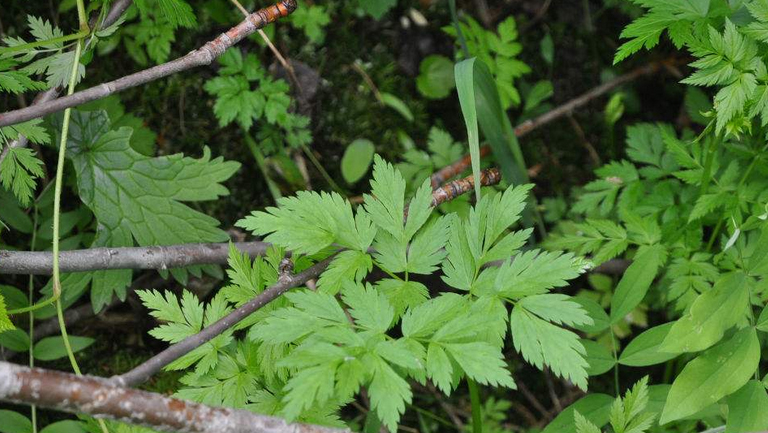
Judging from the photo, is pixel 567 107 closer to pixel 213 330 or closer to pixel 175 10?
pixel 175 10

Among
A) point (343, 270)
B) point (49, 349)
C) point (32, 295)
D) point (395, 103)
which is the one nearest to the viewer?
point (343, 270)

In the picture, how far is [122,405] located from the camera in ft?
5.58

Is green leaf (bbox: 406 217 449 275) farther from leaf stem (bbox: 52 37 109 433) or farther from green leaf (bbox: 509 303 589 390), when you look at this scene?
leaf stem (bbox: 52 37 109 433)

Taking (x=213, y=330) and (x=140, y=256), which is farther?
(x=140, y=256)

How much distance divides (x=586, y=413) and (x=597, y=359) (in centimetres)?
21

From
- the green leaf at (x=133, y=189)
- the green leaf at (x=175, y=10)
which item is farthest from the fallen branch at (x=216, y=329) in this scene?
the green leaf at (x=175, y=10)

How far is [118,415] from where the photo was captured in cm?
171

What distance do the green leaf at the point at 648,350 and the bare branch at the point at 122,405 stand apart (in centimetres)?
122

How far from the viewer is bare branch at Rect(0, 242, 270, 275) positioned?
242cm

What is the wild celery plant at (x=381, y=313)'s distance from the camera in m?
1.87

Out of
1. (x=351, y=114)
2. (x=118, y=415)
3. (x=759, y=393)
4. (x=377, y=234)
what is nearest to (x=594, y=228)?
(x=759, y=393)

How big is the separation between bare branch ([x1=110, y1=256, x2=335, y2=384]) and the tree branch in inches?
31.0

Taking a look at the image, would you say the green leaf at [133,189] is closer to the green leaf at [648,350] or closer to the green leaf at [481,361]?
the green leaf at [481,361]

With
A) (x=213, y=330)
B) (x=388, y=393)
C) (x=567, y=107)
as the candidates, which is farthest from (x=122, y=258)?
(x=567, y=107)
